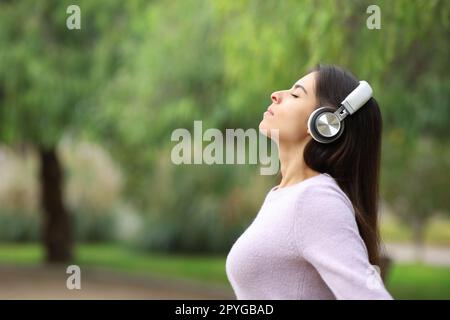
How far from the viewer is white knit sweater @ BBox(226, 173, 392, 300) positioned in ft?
5.56

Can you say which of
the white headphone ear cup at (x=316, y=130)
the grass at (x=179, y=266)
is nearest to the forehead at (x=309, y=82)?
the white headphone ear cup at (x=316, y=130)

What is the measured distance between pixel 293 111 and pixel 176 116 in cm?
820

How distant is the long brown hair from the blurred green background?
379 centimetres

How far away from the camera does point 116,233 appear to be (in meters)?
20.5

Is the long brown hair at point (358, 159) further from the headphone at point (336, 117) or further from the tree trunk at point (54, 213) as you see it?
the tree trunk at point (54, 213)

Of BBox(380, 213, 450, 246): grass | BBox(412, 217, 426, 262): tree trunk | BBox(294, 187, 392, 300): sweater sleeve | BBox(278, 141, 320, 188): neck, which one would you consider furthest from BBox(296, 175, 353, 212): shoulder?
BBox(380, 213, 450, 246): grass

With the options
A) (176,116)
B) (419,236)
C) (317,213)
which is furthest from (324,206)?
(419,236)

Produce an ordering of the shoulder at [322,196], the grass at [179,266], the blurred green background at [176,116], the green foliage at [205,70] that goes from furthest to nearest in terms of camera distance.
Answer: the grass at [179,266]
the blurred green background at [176,116]
the green foliage at [205,70]
the shoulder at [322,196]

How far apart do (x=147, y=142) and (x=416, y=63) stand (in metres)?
3.89

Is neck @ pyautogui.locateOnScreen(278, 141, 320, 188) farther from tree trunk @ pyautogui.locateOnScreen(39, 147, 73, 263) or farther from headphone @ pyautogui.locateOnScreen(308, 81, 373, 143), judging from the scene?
tree trunk @ pyautogui.locateOnScreen(39, 147, 73, 263)

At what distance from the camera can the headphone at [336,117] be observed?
1884 millimetres

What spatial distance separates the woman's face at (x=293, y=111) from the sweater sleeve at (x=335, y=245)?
0.21 meters

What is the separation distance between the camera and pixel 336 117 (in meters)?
1.88
